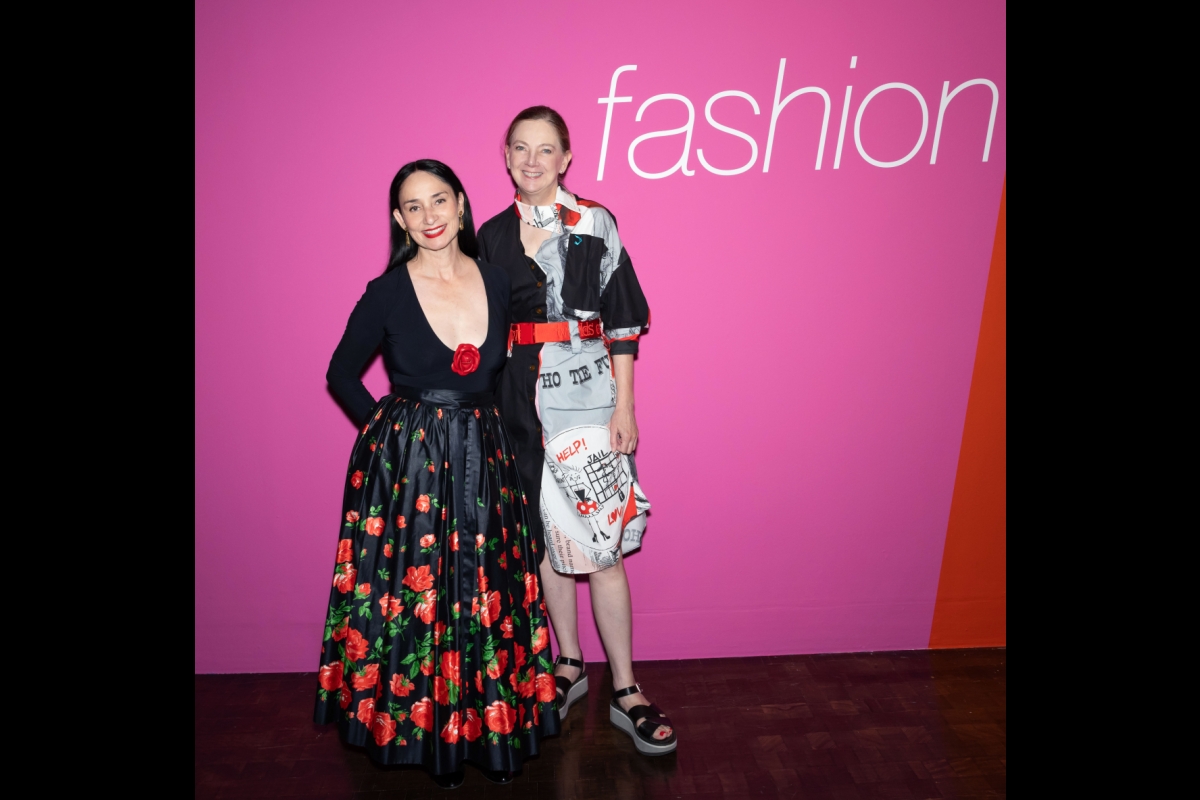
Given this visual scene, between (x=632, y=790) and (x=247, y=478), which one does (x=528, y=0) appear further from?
(x=632, y=790)

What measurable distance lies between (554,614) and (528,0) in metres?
1.88

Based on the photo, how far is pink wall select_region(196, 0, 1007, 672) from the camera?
A: 98.3 inches

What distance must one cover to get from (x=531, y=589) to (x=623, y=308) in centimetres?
80

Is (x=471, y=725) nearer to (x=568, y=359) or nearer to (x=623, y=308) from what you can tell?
(x=568, y=359)

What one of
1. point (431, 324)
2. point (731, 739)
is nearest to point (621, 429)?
point (431, 324)

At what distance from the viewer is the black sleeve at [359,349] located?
6.55 ft

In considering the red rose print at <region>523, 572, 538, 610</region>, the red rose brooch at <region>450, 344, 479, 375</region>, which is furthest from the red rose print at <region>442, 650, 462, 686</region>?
the red rose brooch at <region>450, 344, 479, 375</region>

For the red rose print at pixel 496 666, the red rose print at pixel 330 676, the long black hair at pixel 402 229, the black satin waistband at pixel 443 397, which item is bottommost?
the red rose print at pixel 330 676

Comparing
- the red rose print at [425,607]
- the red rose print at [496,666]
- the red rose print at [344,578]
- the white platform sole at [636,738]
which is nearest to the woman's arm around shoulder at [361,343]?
the red rose print at [344,578]

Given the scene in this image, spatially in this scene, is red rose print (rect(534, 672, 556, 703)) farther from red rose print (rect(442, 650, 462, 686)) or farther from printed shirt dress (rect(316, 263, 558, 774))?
red rose print (rect(442, 650, 462, 686))

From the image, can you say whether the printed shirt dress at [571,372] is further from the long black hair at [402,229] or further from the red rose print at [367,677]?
the red rose print at [367,677]

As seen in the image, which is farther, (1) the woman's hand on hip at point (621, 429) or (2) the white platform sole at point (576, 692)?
(2) the white platform sole at point (576, 692)

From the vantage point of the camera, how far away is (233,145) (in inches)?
99.0

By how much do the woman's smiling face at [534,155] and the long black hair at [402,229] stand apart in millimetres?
190
